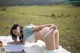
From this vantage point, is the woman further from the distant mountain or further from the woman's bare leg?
the distant mountain

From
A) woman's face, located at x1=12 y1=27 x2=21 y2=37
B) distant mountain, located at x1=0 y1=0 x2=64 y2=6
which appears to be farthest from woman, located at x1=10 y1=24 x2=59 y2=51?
distant mountain, located at x1=0 y1=0 x2=64 y2=6

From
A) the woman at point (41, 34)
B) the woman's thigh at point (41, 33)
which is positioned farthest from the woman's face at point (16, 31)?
the woman's thigh at point (41, 33)

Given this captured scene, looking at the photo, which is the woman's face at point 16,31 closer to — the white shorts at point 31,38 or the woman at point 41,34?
the woman at point 41,34

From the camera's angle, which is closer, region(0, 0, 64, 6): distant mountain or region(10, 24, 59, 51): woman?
region(10, 24, 59, 51): woman

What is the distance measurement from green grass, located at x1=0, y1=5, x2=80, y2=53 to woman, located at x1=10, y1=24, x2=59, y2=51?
0.80 m

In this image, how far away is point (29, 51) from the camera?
4.15 meters

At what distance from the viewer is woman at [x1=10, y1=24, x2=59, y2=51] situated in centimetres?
412

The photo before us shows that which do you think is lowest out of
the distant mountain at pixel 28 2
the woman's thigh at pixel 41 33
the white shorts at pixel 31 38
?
the white shorts at pixel 31 38

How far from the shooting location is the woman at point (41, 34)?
162 inches

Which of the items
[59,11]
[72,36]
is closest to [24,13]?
[59,11]

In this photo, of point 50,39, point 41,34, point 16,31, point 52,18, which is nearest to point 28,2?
point 52,18

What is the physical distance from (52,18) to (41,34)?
3.62 ft

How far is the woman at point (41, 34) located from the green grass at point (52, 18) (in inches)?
31.6

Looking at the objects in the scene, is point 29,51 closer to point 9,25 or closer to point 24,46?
point 24,46
